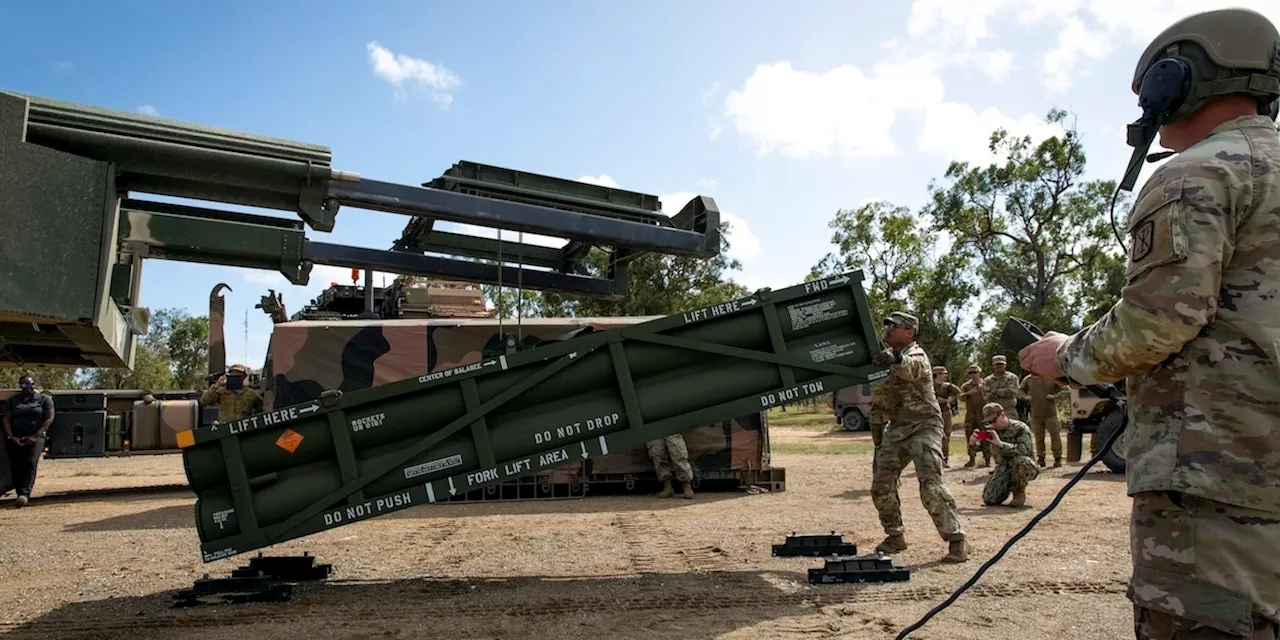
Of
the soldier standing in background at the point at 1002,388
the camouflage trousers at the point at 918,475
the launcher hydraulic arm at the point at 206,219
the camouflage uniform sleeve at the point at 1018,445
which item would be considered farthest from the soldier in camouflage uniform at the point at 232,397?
the soldier standing in background at the point at 1002,388

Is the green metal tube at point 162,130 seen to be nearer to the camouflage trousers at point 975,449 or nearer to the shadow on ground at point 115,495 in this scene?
the shadow on ground at point 115,495

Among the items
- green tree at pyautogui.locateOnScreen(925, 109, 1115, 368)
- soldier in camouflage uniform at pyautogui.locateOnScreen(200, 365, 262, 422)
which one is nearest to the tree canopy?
green tree at pyautogui.locateOnScreen(925, 109, 1115, 368)

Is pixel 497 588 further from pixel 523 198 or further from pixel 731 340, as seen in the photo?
pixel 523 198

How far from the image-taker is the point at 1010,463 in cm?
1018

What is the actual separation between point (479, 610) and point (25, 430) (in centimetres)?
976

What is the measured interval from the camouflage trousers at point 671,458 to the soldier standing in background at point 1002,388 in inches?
230

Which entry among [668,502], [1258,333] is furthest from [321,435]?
[668,502]

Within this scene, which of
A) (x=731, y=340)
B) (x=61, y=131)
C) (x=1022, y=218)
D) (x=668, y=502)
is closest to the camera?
(x=61, y=131)

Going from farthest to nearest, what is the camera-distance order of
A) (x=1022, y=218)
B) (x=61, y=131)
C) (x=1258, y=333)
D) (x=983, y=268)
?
(x=983, y=268), (x=1022, y=218), (x=61, y=131), (x=1258, y=333)

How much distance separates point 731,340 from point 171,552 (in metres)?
5.62

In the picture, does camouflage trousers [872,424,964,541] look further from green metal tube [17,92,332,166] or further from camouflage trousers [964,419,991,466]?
camouflage trousers [964,419,991,466]

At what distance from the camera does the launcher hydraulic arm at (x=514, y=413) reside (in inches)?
216

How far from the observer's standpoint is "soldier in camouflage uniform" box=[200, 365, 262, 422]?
12.1 meters

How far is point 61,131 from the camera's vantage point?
504cm
